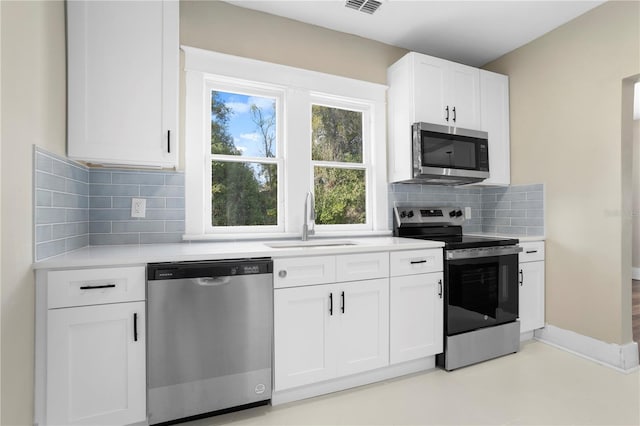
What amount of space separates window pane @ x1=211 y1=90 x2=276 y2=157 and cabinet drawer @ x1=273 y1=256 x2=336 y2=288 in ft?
3.64

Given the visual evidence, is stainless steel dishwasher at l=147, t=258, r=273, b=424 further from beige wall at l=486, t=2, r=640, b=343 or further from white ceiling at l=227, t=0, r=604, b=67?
beige wall at l=486, t=2, r=640, b=343

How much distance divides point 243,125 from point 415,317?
1.96 metres

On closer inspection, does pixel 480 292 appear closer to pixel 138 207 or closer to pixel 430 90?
pixel 430 90

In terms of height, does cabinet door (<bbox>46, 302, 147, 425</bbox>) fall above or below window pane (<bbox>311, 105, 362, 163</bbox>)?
below

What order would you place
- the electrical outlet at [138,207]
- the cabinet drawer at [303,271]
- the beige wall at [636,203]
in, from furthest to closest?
1. the beige wall at [636,203]
2. the electrical outlet at [138,207]
3. the cabinet drawer at [303,271]

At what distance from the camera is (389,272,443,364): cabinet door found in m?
2.27

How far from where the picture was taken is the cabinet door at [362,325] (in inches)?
82.5

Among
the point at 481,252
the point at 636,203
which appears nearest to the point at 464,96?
the point at 481,252

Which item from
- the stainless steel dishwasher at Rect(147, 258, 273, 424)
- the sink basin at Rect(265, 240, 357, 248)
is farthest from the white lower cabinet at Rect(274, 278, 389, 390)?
the sink basin at Rect(265, 240, 357, 248)

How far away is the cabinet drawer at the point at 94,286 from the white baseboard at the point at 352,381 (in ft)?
3.25

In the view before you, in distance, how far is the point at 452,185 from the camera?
342 centimetres

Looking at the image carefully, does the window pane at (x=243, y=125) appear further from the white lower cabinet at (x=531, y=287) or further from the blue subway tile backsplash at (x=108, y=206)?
the white lower cabinet at (x=531, y=287)

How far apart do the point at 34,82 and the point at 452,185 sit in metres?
3.29

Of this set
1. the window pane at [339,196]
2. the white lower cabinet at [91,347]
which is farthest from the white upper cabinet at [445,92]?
the white lower cabinet at [91,347]
